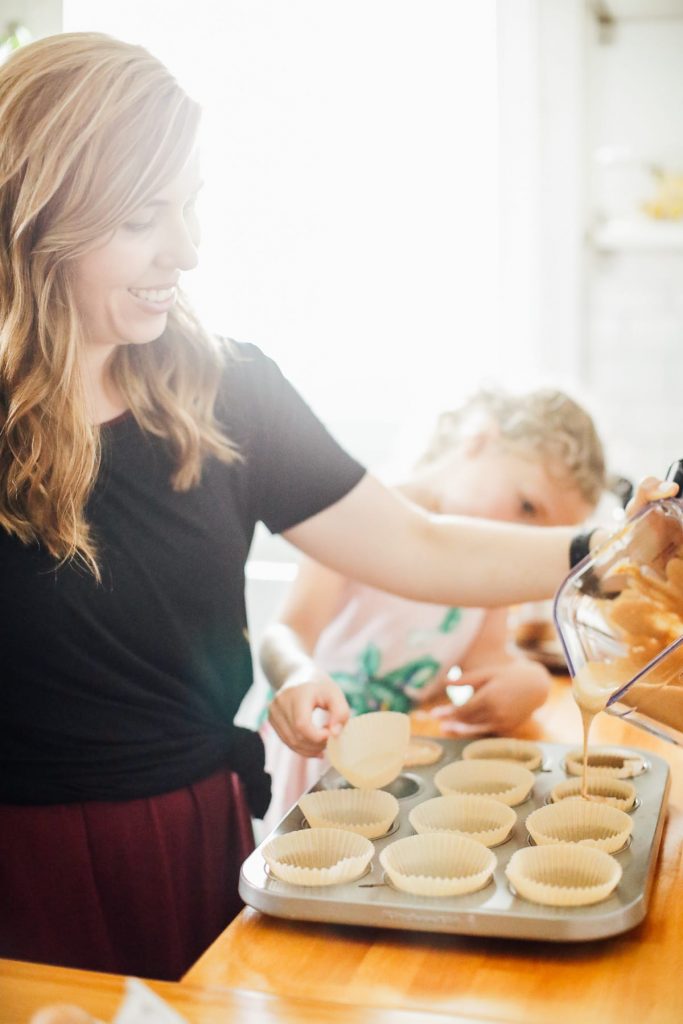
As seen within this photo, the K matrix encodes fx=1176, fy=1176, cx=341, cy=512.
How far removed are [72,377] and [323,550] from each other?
0.35 metres

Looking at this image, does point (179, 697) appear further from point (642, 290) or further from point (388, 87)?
point (642, 290)

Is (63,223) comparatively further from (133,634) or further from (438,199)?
(438,199)

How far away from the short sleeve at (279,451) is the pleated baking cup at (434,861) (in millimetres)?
429

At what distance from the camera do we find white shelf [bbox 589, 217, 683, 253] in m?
2.74

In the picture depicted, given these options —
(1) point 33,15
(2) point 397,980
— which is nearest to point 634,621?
(2) point 397,980

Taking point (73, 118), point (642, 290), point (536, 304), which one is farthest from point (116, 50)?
point (642, 290)

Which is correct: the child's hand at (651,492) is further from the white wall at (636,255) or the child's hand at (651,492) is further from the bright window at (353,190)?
the white wall at (636,255)

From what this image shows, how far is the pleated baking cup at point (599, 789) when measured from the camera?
1071 mm

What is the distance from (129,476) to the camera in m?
1.17

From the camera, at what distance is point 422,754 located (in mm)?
1185

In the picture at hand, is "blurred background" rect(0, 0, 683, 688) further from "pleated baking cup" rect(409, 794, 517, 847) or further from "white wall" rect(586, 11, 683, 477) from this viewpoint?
"pleated baking cup" rect(409, 794, 517, 847)

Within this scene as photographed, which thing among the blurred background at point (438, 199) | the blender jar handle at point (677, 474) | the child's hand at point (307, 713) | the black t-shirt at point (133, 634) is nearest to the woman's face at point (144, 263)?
the black t-shirt at point (133, 634)

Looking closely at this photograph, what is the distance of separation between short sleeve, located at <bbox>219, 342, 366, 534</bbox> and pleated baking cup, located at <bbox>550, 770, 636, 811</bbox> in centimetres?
39

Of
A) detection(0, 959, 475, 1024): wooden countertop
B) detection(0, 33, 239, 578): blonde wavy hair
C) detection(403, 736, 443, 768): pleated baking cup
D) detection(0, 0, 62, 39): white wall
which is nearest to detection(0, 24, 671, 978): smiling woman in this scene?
detection(0, 33, 239, 578): blonde wavy hair
